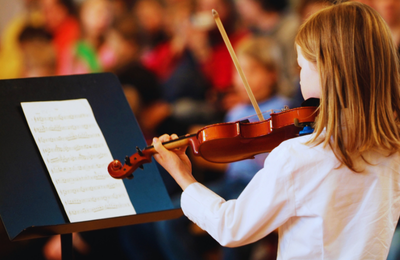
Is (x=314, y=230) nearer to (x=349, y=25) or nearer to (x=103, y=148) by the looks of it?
(x=349, y=25)

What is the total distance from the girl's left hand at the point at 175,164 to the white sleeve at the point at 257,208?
0.12 metres

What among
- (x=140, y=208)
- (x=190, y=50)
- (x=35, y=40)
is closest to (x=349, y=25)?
(x=140, y=208)

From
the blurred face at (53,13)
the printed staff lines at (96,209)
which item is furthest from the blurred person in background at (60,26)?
the printed staff lines at (96,209)

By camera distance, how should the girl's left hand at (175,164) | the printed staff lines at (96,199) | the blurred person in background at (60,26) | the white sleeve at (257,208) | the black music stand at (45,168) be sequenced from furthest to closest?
the blurred person in background at (60,26), the printed staff lines at (96,199), the black music stand at (45,168), the girl's left hand at (175,164), the white sleeve at (257,208)

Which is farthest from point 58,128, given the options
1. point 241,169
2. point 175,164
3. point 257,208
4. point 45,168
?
point 241,169

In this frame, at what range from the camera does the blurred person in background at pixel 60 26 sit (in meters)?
3.05

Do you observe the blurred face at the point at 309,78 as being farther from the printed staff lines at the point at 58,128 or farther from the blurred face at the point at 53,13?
the blurred face at the point at 53,13

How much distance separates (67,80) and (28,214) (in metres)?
0.56

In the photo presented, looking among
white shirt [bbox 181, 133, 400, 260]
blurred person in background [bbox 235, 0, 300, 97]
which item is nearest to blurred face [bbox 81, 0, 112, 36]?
blurred person in background [bbox 235, 0, 300, 97]

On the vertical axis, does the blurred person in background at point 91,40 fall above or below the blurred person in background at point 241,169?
above

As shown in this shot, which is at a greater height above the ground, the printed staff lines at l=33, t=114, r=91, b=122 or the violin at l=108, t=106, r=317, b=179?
the printed staff lines at l=33, t=114, r=91, b=122

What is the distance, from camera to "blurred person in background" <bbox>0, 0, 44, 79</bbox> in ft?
9.73

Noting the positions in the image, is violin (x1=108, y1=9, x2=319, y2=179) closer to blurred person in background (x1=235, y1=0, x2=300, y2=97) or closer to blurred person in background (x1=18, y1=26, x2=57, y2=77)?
blurred person in background (x1=235, y1=0, x2=300, y2=97)

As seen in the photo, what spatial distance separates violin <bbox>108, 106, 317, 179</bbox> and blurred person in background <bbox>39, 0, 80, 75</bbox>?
6.70 ft
